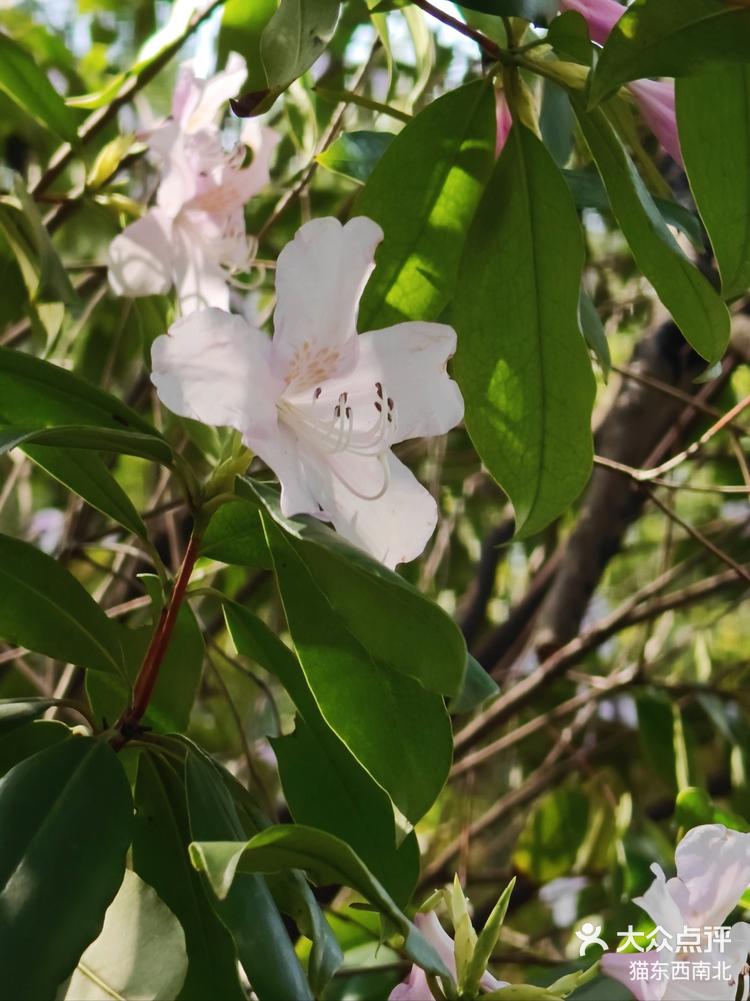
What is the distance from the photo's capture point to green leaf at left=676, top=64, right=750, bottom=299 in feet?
2.06

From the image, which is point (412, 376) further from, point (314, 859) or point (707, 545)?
point (707, 545)

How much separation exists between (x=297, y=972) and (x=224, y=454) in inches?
9.2

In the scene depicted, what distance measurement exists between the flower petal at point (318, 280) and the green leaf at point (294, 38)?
0.07 m

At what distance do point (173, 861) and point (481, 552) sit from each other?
3.25 feet

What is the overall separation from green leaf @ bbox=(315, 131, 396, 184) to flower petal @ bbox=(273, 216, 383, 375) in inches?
8.7

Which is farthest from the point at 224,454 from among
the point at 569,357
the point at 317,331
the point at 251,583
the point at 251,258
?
the point at 251,583

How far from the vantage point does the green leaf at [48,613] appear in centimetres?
64

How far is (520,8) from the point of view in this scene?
57 centimetres

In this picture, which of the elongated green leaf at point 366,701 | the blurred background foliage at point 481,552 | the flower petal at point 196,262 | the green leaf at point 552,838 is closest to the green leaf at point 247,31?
the blurred background foliage at point 481,552

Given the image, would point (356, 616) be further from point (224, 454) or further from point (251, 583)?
point (251, 583)

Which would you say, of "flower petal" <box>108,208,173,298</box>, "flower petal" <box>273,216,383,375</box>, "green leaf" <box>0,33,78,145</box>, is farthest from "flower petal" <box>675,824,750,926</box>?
"green leaf" <box>0,33,78,145</box>

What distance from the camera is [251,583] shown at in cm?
146

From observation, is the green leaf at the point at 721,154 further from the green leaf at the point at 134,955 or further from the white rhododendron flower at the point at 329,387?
the green leaf at the point at 134,955

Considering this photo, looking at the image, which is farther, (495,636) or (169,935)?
(495,636)
